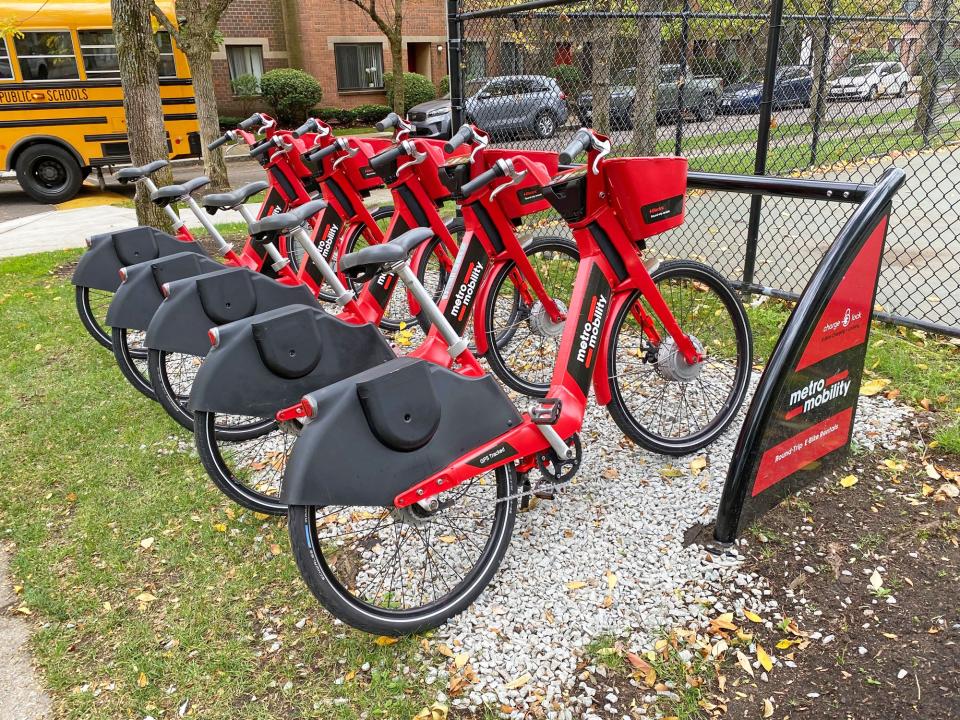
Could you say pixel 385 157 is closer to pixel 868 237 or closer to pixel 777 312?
pixel 868 237

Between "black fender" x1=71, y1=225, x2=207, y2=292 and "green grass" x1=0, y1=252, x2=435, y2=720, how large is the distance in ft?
2.33

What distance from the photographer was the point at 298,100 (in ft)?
67.2

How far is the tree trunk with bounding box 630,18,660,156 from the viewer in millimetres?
5562

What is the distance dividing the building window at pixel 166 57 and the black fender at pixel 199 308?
1071 centimetres

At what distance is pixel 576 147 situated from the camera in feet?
8.82

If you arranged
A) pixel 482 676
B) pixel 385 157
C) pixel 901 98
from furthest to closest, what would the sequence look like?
pixel 901 98
pixel 385 157
pixel 482 676

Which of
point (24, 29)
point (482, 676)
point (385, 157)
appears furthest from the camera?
point (24, 29)

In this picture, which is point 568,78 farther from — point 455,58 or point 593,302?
point 593,302

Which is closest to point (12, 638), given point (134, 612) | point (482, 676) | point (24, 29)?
point (134, 612)

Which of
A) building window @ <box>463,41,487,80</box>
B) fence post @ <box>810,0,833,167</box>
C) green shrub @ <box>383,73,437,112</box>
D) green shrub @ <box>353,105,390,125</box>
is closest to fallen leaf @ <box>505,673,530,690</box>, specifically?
fence post @ <box>810,0,833,167</box>

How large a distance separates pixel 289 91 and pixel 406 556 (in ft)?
66.3

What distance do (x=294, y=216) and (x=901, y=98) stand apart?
4.05 m

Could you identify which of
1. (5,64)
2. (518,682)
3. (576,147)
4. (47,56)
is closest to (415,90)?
(47,56)

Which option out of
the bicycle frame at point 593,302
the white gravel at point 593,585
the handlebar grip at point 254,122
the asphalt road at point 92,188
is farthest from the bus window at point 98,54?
the white gravel at point 593,585
